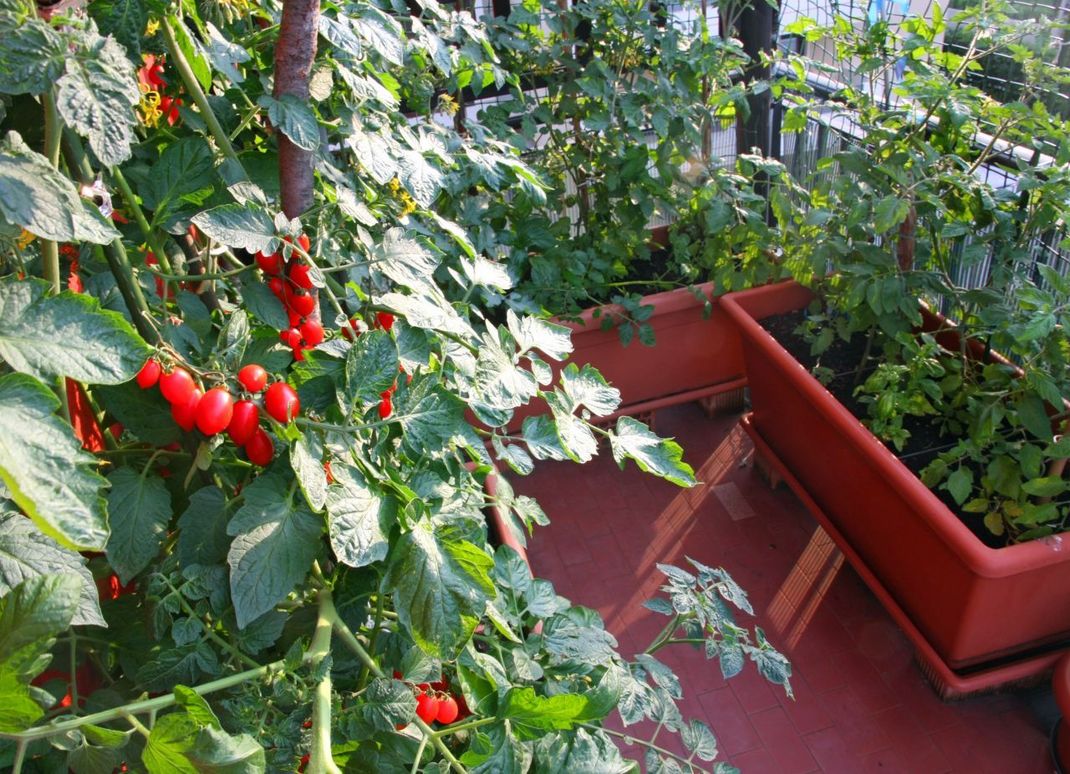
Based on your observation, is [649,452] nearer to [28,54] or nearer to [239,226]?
[239,226]

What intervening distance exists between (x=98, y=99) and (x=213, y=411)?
9.7 inches

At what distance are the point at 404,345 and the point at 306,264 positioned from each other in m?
0.15

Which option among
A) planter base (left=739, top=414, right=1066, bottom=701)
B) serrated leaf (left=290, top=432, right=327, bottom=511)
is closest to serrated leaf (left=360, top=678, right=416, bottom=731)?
serrated leaf (left=290, top=432, right=327, bottom=511)

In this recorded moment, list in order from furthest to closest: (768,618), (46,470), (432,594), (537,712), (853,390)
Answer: (853,390) < (768,618) < (537,712) < (432,594) < (46,470)

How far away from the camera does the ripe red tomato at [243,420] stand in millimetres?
713

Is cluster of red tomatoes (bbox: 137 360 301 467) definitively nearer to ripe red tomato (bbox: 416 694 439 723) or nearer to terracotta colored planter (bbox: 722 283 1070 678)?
ripe red tomato (bbox: 416 694 439 723)

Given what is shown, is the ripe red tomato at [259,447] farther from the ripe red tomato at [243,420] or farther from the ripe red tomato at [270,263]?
the ripe red tomato at [270,263]

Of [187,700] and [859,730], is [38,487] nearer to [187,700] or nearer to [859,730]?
[187,700]

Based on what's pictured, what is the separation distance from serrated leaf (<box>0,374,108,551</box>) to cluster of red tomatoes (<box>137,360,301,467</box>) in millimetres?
148

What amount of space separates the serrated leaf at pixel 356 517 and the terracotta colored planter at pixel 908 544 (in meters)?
1.22

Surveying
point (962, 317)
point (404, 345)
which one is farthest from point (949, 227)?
point (404, 345)

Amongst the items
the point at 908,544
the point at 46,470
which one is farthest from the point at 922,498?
the point at 46,470

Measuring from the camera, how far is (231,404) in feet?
2.29

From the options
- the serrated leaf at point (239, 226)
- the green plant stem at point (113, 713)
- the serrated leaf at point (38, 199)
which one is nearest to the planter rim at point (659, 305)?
the serrated leaf at point (239, 226)
